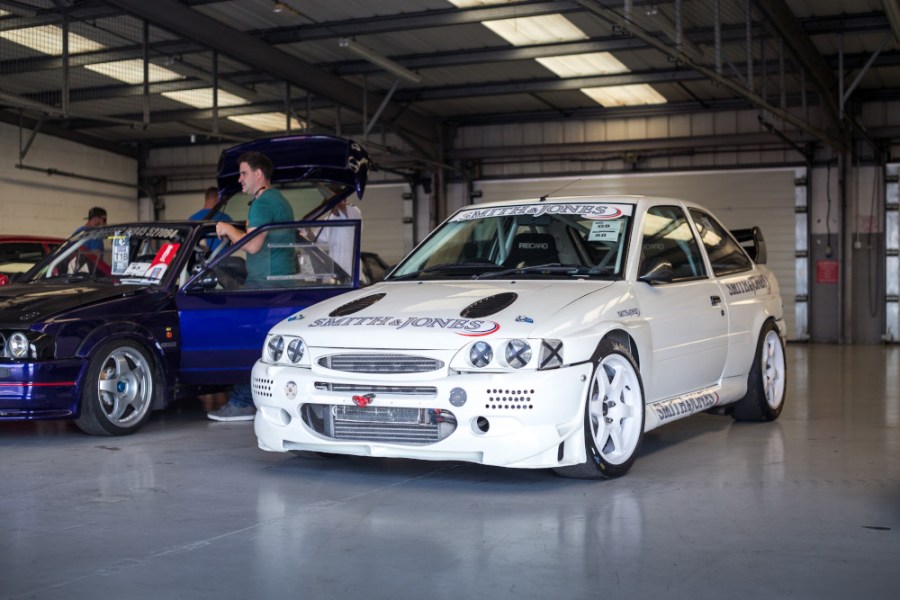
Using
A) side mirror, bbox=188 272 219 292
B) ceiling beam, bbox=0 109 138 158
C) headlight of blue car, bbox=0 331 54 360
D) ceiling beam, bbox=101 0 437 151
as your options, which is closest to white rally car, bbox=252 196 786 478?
side mirror, bbox=188 272 219 292

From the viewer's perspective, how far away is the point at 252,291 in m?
7.17

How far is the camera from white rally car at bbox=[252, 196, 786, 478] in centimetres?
468

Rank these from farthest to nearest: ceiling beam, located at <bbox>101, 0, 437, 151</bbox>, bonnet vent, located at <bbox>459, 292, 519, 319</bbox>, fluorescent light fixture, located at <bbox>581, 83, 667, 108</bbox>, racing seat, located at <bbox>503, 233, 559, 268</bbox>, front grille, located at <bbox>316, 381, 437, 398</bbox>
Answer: fluorescent light fixture, located at <bbox>581, 83, 667, 108</bbox>, ceiling beam, located at <bbox>101, 0, 437, 151</bbox>, racing seat, located at <bbox>503, 233, 559, 268</bbox>, bonnet vent, located at <bbox>459, 292, 519, 319</bbox>, front grille, located at <bbox>316, 381, 437, 398</bbox>

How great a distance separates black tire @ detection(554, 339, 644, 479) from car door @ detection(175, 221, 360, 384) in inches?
103

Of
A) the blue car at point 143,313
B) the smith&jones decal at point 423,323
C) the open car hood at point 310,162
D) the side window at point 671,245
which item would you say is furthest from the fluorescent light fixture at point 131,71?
the smith&jones decal at point 423,323

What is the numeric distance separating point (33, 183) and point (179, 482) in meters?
16.5

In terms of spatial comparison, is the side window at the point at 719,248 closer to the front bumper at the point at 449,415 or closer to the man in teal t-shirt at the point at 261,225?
the front bumper at the point at 449,415

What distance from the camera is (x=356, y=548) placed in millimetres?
3857

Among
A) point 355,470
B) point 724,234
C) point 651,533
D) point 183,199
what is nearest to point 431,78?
point 183,199

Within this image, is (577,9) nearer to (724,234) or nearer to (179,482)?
(724,234)

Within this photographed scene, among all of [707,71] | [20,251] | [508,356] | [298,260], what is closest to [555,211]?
[508,356]

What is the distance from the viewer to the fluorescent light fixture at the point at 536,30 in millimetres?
13367

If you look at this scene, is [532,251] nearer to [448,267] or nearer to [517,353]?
[448,267]

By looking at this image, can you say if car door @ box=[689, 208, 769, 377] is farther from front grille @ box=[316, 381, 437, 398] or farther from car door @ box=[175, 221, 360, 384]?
front grille @ box=[316, 381, 437, 398]
